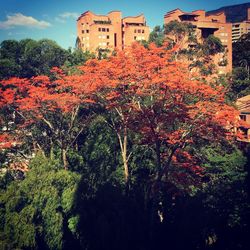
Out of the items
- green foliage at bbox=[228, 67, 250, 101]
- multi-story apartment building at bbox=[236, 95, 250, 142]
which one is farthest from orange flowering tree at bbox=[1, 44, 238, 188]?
green foliage at bbox=[228, 67, 250, 101]

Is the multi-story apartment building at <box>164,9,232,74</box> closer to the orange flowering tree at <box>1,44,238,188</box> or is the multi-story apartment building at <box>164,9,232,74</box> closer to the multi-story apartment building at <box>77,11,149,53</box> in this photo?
the multi-story apartment building at <box>77,11,149,53</box>

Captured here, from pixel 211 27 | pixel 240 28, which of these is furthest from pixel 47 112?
pixel 240 28

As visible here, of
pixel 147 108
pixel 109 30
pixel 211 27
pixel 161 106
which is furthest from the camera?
pixel 109 30

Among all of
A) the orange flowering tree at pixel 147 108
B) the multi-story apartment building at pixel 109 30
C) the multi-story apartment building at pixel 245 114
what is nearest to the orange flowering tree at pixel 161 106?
the orange flowering tree at pixel 147 108

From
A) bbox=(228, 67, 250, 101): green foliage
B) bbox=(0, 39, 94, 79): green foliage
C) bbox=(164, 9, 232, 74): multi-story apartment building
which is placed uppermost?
bbox=(164, 9, 232, 74): multi-story apartment building

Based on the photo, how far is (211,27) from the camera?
57156 millimetres

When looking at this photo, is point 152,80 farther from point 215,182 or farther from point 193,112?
point 215,182

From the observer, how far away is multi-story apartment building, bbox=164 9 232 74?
56.2m

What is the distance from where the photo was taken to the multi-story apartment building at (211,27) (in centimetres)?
5616

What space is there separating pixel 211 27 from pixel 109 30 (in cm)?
2354

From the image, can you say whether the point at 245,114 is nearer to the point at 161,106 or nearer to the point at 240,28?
the point at 161,106

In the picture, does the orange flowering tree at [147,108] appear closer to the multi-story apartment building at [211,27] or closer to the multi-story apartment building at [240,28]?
the multi-story apartment building at [211,27]

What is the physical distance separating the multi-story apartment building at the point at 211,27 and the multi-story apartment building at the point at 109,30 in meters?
10.6

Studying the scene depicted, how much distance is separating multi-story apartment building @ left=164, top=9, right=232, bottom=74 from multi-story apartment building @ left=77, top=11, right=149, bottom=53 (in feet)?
34.8
